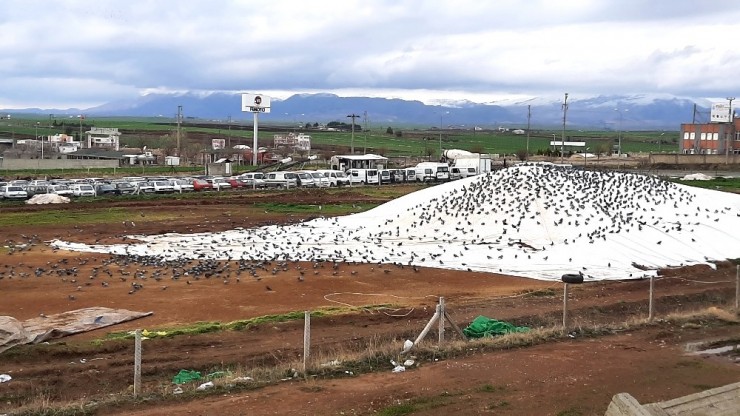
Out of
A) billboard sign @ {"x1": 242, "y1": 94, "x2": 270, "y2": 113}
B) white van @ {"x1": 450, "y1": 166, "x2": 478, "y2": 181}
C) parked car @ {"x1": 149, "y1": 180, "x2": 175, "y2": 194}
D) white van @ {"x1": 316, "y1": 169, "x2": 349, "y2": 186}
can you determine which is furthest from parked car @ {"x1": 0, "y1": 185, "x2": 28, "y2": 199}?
billboard sign @ {"x1": 242, "y1": 94, "x2": 270, "y2": 113}

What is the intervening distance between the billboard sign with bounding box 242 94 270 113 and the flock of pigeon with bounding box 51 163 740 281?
6637 centimetres

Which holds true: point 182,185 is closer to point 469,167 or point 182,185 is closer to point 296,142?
point 469,167

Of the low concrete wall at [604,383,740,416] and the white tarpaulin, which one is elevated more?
the low concrete wall at [604,383,740,416]

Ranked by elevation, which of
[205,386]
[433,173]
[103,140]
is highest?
[103,140]

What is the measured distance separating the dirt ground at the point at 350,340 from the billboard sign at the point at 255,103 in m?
72.3

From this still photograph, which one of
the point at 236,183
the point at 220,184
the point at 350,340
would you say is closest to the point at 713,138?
the point at 236,183

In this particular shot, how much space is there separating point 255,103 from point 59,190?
50.5 metres

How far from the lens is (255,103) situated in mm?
101375

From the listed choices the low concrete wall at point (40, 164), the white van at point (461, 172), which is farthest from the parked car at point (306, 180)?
the low concrete wall at point (40, 164)

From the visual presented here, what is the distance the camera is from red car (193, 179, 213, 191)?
5919 cm

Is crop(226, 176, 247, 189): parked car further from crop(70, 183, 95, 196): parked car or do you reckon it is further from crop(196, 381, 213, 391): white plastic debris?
crop(196, 381, 213, 391): white plastic debris

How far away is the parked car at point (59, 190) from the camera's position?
52594 millimetres

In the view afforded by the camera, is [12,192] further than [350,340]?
Yes

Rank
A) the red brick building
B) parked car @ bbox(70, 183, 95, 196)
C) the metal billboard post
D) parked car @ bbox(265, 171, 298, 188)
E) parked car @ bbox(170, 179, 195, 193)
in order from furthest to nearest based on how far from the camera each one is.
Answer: the metal billboard post, the red brick building, parked car @ bbox(265, 171, 298, 188), parked car @ bbox(170, 179, 195, 193), parked car @ bbox(70, 183, 95, 196)
